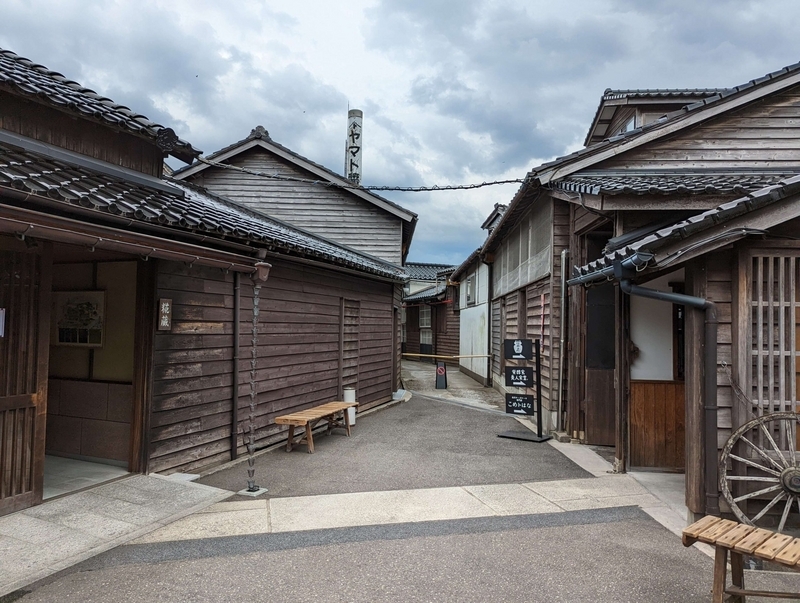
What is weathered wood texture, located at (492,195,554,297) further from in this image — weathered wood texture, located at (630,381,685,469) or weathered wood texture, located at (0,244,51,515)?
weathered wood texture, located at (0,244,51,515)

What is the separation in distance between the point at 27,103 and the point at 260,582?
5.52m

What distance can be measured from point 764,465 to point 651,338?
2.51 m

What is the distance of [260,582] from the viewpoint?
3641 mm

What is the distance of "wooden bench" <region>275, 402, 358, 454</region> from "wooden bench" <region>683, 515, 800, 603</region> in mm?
5279

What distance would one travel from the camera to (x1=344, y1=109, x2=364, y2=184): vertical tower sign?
57.1ft

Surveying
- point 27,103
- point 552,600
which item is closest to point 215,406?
point 27,103

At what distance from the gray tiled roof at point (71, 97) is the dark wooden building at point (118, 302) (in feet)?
0.08

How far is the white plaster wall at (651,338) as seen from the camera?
22.4ft

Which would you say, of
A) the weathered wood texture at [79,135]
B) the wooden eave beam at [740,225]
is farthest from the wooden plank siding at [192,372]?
the wooden eave beam at [740,225]

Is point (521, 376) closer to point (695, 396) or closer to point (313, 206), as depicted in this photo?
point (695, 396)

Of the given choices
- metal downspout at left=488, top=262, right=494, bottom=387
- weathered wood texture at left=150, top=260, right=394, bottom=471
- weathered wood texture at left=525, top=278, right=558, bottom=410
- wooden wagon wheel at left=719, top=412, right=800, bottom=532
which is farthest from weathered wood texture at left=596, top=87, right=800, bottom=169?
metal downspout at left=488, top=262, right=494, bottom=387

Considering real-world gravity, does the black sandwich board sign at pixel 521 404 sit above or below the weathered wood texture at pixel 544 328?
below

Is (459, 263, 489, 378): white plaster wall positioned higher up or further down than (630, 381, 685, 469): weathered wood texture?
higher up

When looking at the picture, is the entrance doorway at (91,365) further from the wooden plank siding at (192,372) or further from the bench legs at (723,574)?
the bench legs at (723,574)
